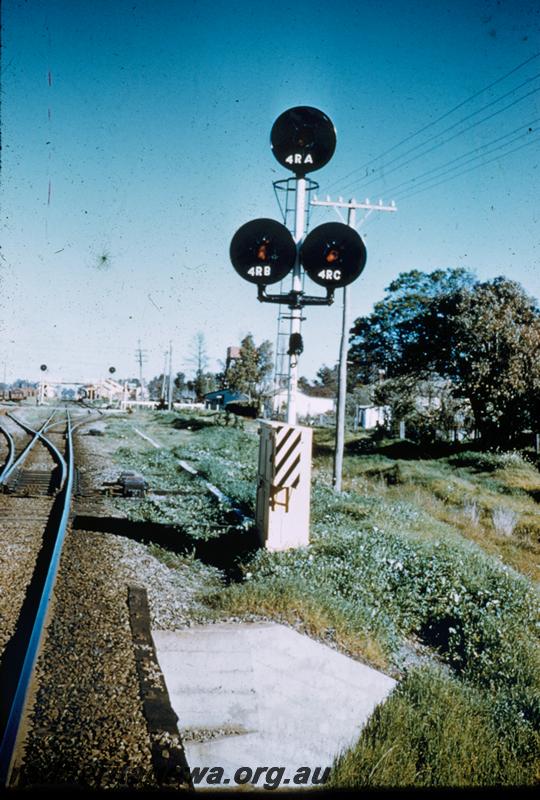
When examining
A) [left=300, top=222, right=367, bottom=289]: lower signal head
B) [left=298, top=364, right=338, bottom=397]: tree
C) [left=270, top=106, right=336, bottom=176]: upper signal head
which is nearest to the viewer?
[left=300, top=222, right=367, bottom=289]: lower signal head

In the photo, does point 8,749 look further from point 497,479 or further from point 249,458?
point 497,479

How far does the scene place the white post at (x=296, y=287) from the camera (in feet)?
18.4

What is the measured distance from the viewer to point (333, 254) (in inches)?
209

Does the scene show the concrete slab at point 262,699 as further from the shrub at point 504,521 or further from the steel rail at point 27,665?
the shrub at point 504,521

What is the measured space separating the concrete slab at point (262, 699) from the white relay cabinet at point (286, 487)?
64.9 inches

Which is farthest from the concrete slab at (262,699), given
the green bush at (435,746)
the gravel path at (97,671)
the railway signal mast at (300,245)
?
the railway signal mast at (300,245)

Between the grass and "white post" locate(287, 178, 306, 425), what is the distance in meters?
1.70

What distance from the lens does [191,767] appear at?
9.05 feet

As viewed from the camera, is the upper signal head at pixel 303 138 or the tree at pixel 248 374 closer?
the upper signal head at pixel 303 138

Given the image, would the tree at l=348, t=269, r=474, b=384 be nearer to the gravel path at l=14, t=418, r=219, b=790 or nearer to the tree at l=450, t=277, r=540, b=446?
the tree at l=450, t=277, r=540, b=446

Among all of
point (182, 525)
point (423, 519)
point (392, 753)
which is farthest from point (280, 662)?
point (423, 519)

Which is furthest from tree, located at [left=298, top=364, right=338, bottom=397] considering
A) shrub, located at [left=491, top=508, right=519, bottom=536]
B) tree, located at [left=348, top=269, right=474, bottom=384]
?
shrub, located at [left=491, top=508, right=519, bottom=536]

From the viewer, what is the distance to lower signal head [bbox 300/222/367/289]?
5.26m

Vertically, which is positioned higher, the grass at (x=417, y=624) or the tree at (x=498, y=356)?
the tree at (x=498, y=356)
